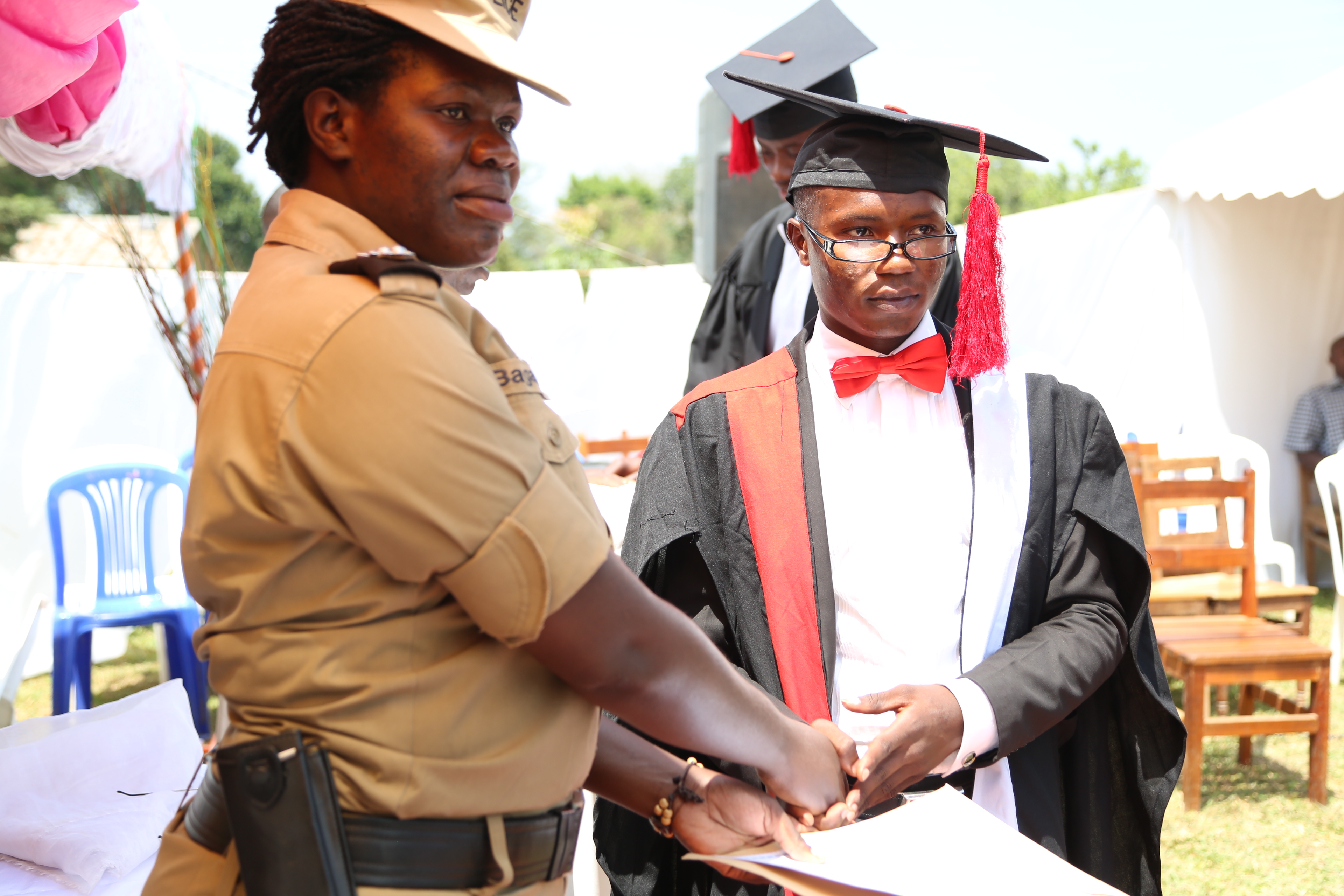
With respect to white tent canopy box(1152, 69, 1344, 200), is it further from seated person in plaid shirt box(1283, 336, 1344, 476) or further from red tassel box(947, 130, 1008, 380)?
red tassel box(947, 130, 1008, 380)

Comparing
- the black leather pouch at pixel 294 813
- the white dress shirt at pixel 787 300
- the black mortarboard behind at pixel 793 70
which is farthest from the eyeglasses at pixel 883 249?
the white dress shirt at pixel 787 300

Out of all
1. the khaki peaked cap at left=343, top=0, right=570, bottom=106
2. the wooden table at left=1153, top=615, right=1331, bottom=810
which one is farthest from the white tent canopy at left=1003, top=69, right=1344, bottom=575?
the khaki peaked cap at left=343, top=0, right=570, bottom=106

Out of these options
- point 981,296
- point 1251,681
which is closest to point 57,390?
point 981,296

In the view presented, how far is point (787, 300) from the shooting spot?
4457 millimetres

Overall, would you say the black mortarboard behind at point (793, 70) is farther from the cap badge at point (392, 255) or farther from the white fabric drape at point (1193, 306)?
the white fabric drape at point (1193, 306)

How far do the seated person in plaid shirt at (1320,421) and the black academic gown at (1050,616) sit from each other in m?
7.55

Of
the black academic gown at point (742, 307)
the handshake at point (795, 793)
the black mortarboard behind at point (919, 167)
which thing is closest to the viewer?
the handshake at point (795, 793)

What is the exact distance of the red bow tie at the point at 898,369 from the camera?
81.7 inches

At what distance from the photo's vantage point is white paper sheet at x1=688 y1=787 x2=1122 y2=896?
1297 mm

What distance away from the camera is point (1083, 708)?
2070 mm

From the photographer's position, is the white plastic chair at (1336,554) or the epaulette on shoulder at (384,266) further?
the white plastic chair at (1336,554)

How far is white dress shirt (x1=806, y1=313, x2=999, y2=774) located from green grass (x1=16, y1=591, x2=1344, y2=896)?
110 inches

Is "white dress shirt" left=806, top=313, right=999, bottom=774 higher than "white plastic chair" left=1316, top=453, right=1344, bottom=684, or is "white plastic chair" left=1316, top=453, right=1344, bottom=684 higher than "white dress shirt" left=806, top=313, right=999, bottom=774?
"white dress shirt" left=806, top=313, right=999, bottom=774

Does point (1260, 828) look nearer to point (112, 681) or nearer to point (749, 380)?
point (749, 380)
